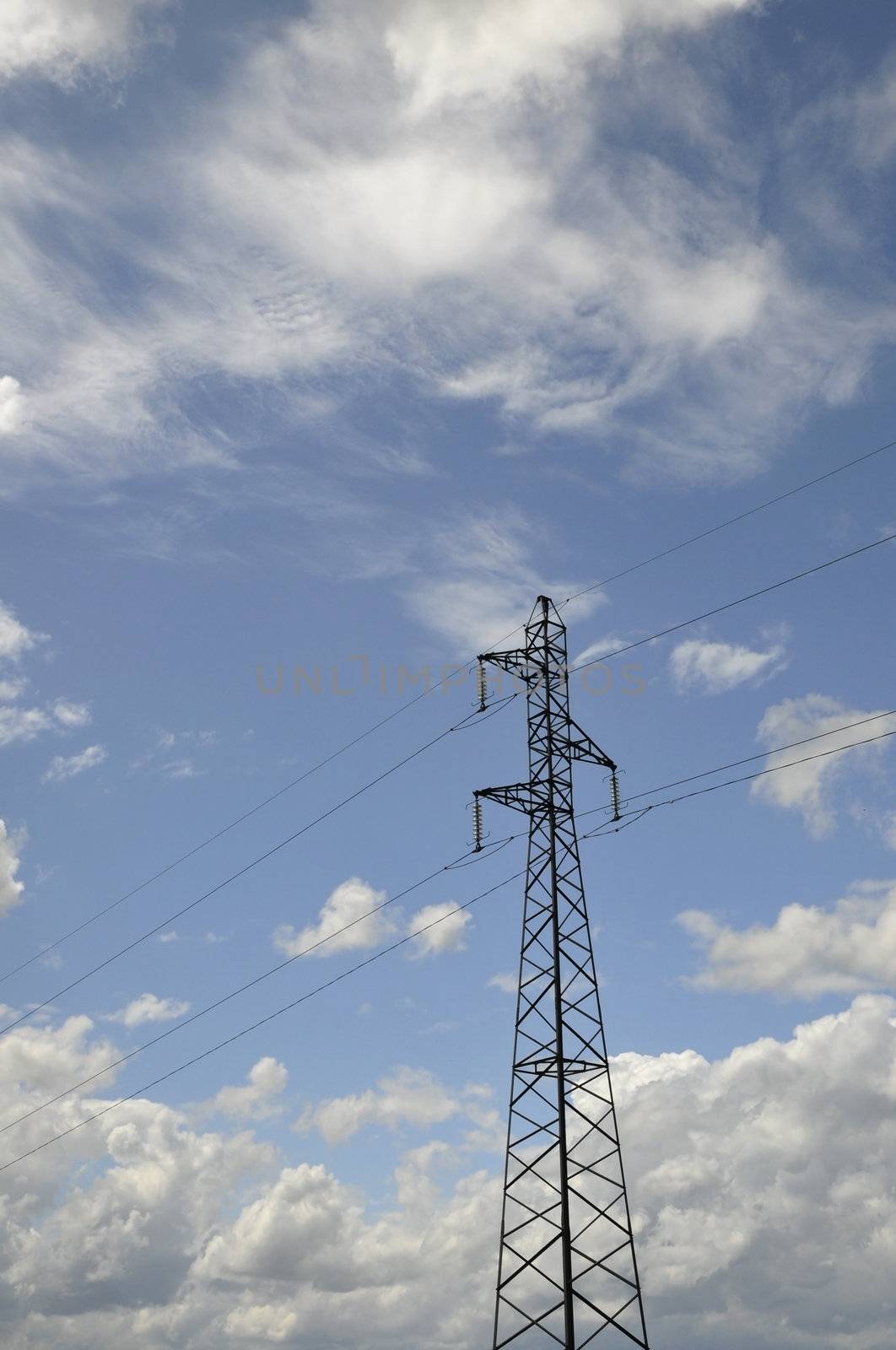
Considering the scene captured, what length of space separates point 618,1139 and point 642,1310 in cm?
495

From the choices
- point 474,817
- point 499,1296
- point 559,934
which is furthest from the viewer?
point 474,817

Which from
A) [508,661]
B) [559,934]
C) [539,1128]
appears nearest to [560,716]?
[508,661]

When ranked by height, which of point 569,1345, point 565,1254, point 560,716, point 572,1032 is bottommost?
point 569,1345

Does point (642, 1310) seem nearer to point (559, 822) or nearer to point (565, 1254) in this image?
point (565, 1254)

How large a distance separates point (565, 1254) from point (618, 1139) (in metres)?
4.36

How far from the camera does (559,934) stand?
43000 mm

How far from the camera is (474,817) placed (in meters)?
47.4

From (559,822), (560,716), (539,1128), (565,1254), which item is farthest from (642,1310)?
(560,716)

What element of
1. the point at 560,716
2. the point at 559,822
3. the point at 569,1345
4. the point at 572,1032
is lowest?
the point at 569,1345

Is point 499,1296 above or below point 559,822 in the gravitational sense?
below

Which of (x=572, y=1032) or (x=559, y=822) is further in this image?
(x=559, y=822)

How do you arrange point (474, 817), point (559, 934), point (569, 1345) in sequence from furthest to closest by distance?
point (474, 817) < point (559, 934) < point (569, 1345)

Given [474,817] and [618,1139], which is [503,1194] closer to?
[618,1139]

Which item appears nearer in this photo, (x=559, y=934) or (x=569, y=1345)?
(x=569, y=1345)
